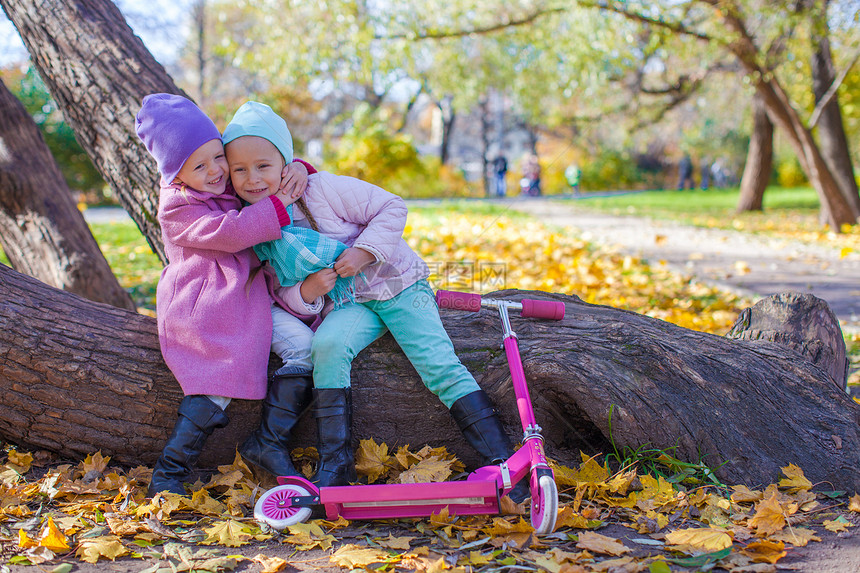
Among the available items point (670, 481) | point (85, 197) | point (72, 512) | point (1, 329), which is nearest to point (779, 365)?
point (670, 481)

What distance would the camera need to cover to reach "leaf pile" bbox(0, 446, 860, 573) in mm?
1854

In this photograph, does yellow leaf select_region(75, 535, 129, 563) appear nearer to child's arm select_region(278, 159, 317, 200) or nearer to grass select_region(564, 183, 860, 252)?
child's arm select_region(278, 159, 317, 200)

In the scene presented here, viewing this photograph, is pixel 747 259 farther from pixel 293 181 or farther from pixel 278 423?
pixel 278 423

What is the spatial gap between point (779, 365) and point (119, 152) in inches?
125

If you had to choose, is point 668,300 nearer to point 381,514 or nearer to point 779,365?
point 779,365

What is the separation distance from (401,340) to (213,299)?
2.33 ft

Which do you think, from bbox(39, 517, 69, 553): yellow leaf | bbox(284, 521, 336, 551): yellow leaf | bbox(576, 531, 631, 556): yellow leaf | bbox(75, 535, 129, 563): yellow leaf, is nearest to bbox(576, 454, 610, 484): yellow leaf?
bbox(576, 531, 631, 556): yellow leaf

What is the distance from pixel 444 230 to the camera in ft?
28.3

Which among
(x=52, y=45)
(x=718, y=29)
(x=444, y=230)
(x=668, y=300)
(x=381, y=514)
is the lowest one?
(x=381, y=514)

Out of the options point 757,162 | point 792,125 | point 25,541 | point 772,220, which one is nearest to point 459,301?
point 25,541

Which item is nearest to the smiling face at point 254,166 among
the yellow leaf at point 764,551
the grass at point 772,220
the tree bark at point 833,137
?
the yellow leaf at point 764,551

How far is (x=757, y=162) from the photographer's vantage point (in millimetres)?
14094

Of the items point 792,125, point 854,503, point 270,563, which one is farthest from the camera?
point 792,125

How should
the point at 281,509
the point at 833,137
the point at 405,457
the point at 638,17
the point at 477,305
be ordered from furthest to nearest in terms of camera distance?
1. the point at 833,137
2. the point at 638,17
3. the point at 477,305
4. the point at 405,457
5. the point at 281,509
